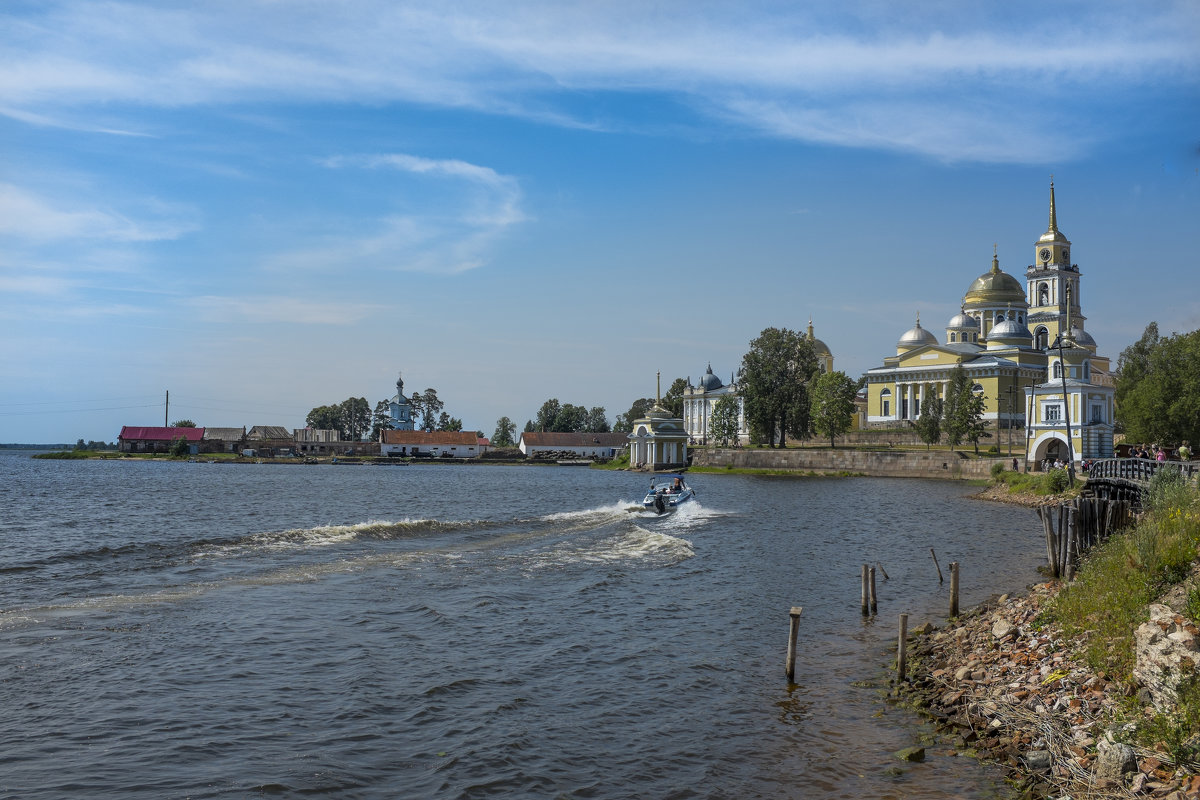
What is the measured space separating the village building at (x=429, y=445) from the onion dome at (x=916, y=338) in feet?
261

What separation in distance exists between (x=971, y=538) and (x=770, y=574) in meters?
13.6

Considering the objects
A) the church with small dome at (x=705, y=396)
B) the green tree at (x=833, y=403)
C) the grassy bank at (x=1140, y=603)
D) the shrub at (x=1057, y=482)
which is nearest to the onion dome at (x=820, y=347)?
the church with small dome at (x=705, y=396)

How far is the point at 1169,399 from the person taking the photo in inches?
2830

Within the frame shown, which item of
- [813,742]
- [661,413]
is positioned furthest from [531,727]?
[661,413]

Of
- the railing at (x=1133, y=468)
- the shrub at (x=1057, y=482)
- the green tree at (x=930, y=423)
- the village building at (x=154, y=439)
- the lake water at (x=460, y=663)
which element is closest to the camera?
the lake water at (x=460, y=663)

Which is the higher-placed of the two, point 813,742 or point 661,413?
point 661,413

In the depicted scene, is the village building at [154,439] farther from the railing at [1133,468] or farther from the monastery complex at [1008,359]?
the railing at [1133,468]

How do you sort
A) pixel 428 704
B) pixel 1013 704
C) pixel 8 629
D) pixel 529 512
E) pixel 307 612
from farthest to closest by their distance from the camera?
pixel 529 512 → pixel 307 612 → pixel 8 629 → pixel 428 704 → pixel 1013 704

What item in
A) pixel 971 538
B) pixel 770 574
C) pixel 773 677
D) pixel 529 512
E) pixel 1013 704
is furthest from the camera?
pixel 529 512

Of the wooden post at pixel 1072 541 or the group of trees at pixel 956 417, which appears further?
the group of trees at pixel 956 417

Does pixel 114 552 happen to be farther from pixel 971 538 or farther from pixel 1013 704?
pixel 971 538

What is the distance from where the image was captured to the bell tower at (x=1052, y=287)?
12094 cm

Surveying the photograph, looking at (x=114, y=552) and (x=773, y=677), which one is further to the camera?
(x=114, y=552)

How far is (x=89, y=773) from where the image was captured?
12.2 m
